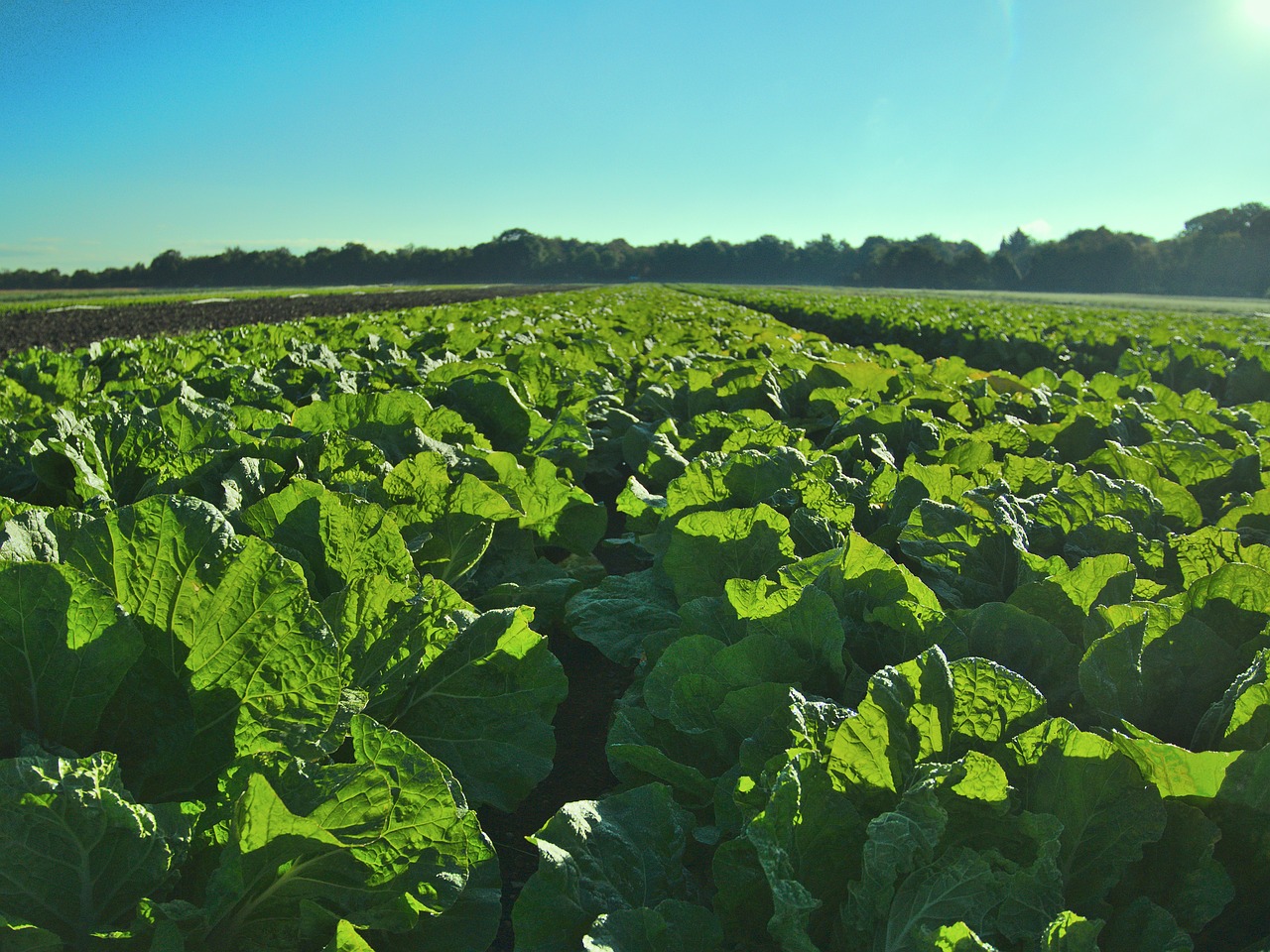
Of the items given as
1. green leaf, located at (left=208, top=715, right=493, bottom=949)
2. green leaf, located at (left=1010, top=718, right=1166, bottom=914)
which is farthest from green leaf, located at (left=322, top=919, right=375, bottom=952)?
green leaf, located at (left=1010, top=718, right=1166, bottom=914)

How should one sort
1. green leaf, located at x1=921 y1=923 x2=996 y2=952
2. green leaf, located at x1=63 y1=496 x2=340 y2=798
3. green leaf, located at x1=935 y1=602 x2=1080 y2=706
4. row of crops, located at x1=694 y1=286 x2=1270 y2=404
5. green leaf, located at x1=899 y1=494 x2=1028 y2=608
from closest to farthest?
green leaf, located at x1=921 y1=923 x2=996 y2=952
green leaf, located at x1=63 y1=496 x2=340 y2=798
green leaf, located at x1=935 y1=602 x2=1080 y2=706
green leaf, located at x1=899 y1=494 x2=1028 y2=608
row of crops, located at x1=694 y1=286 x2=1270 y2=404

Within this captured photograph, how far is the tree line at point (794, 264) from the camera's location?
6838cm

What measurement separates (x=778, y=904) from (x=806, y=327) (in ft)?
71.5

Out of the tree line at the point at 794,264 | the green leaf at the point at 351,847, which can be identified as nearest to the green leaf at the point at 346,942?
the green leaf at the point at 351,847

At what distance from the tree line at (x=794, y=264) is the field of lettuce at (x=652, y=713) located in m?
80.8

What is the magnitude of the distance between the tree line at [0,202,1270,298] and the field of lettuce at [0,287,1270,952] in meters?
80.8

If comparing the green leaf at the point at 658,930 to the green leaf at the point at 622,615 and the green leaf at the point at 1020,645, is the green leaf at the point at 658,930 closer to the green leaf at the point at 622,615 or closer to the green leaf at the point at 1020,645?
the green leaf at the point at 1020,645

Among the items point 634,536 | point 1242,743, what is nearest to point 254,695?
point 1242,743

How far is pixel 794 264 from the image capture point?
122 m

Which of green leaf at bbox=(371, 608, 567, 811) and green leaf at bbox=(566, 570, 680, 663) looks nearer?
green leaf at bbox=(371, 608, 567, 811)

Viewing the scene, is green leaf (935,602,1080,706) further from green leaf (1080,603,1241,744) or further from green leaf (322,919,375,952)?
green leaf (322,919,375,952)

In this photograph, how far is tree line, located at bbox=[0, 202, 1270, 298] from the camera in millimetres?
68375

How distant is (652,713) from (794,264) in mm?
127264

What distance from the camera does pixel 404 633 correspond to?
5.36 ft
